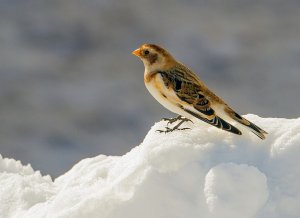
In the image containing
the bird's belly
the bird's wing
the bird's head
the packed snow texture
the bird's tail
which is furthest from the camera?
the bird's head

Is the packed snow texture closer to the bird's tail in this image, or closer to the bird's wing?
the bird's tail

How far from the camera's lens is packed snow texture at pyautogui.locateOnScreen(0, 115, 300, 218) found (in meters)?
6.48

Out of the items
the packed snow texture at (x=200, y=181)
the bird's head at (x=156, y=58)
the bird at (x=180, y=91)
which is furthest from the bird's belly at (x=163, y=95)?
the packed snow texture at (x=200, y=181)

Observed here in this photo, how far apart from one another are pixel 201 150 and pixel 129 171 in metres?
0.63

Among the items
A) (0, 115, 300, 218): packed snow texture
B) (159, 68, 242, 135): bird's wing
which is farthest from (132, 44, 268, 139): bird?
(0, 115, 300, 218): packed snow texture

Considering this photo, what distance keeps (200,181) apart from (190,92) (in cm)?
135

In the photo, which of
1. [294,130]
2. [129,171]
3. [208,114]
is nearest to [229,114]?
[208,114]

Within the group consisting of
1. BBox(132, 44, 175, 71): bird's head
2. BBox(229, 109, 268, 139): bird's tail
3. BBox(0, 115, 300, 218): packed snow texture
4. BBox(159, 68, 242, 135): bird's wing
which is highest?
BBox(132, 44, 175, 71): bird's head

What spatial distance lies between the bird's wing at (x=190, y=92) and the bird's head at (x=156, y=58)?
10 centimetres

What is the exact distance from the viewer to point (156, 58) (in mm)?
8023

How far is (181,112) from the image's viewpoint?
7684mm

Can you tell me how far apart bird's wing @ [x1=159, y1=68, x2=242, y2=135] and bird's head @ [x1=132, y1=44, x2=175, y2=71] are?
10 cm

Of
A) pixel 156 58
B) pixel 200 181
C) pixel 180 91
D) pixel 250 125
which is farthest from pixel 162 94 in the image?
pixel 200 181

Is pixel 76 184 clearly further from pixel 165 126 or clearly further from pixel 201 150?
pixel 201 150
